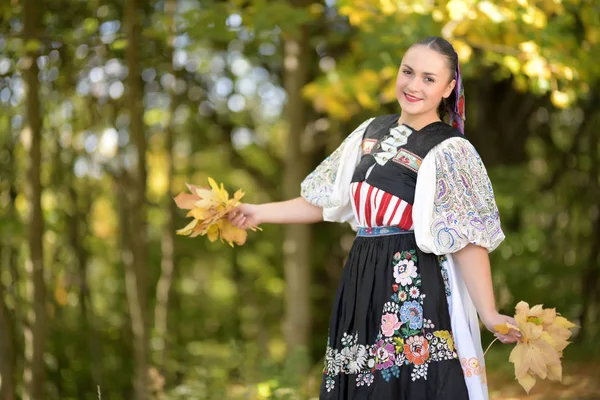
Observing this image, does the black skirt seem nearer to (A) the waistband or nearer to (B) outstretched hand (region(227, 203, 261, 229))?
(A) the waistband

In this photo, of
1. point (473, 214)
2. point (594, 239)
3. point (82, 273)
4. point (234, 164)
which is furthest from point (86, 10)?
point (594, 239)

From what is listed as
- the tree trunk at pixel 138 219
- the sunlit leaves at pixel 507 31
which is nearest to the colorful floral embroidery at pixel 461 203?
the sunlit leaves at pixel 507 31

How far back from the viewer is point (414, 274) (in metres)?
2.31

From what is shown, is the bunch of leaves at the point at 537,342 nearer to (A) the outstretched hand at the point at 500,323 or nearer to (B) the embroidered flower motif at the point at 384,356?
(A) the outstretched hand at the point at 500,323

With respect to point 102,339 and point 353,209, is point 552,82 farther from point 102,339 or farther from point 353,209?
point 102,339

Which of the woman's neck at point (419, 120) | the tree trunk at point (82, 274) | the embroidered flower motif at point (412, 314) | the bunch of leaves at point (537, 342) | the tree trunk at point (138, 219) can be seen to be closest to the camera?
the bunch of leaves at point (537, 342)

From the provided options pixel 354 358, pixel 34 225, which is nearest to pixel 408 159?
pixel 354 358

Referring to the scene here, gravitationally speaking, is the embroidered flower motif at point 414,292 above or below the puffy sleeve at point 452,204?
below

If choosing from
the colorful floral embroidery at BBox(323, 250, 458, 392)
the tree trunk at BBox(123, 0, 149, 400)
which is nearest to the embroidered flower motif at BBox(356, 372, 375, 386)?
the colorful floral embroidery at BBox(323, 250, 458, 392)

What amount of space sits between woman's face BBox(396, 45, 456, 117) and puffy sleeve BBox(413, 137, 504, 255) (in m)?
0.13

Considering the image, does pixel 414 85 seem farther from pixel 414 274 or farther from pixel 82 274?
pixel 82 274

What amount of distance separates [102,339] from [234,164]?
219cm

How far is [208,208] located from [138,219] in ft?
9.42

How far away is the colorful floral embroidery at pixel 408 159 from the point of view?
7.64ft
